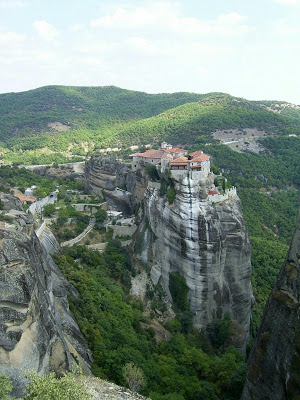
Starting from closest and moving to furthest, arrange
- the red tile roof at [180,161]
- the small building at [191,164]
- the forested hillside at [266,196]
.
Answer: the small building at [191,164]
the red tile roof at [180,161]
the forested hillside at [266,196]

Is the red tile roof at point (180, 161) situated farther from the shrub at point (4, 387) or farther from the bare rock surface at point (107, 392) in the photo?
the shrub at point (4, 387)

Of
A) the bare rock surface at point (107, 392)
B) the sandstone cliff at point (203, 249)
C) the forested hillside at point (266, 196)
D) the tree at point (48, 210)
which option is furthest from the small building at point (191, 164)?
the bare rock surface at point (107, 392)

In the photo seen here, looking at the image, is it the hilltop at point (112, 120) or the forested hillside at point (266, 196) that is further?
the hilltop at point (112, 120)

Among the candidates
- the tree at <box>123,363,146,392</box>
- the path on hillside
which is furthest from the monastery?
the tree at <box>123,363,146,392</box>

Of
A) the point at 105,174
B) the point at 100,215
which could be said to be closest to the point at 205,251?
the point at 100,215

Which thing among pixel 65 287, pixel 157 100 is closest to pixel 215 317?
pixel 65 287

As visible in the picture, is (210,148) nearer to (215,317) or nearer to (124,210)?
(124,210)
